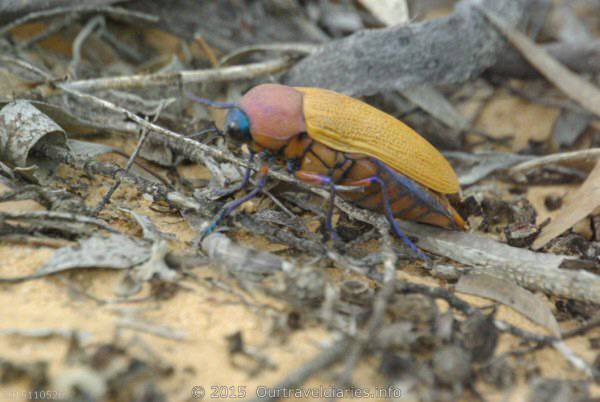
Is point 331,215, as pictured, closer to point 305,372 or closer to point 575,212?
point 305,372

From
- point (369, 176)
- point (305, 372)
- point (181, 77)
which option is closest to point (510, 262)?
point (369, 176)

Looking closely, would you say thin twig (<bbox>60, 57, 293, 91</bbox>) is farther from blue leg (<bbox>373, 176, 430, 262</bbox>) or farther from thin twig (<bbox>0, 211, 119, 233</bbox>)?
blue leg (<bbox>373, 176, 430, 262</bbox>)

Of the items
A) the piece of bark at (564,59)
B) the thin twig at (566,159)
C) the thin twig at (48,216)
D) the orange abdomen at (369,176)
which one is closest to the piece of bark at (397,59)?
the piece of bark at (564,59)

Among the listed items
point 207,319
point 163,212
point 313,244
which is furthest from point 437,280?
point 163,212

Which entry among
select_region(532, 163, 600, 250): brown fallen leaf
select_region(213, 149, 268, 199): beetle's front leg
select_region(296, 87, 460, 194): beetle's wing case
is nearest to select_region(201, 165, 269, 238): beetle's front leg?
select_region(213, 149, 268, 199): beetle's front leg

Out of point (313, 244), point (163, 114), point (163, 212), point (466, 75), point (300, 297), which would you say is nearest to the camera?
point (300, 297)

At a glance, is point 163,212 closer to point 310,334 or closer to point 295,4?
point 310,334
